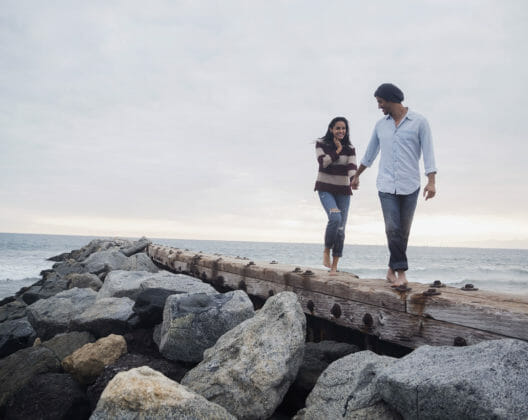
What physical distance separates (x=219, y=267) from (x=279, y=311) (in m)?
3.58

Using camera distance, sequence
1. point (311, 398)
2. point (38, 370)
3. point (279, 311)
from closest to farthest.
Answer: point (311, 398) < point (279, 311) < point (38, 370)

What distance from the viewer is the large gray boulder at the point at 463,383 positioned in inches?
69.0

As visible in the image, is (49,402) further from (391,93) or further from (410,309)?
(391,93)

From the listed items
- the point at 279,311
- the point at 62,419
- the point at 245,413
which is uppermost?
the point at 279,311

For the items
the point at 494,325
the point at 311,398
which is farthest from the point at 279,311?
the point at 494,325

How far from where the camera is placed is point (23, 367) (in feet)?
12.0

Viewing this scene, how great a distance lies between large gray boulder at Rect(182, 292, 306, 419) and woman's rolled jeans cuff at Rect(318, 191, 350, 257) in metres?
1.86

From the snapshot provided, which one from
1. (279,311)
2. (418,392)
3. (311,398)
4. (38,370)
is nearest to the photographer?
(418,392)

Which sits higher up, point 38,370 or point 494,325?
point 494,325

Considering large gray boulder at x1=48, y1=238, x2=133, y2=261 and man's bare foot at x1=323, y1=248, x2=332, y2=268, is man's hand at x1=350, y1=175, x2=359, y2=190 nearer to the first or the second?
man's bare foot at x1=323, y1=248, x2=332, y2=268

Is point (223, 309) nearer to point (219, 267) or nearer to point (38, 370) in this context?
point (38, 370)

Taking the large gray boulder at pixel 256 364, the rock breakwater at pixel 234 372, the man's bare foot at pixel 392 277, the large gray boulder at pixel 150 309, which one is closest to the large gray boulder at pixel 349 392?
the rock breakwater at pixel 234 372

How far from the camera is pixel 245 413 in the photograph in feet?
8.41

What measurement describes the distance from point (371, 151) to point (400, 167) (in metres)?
0.67
